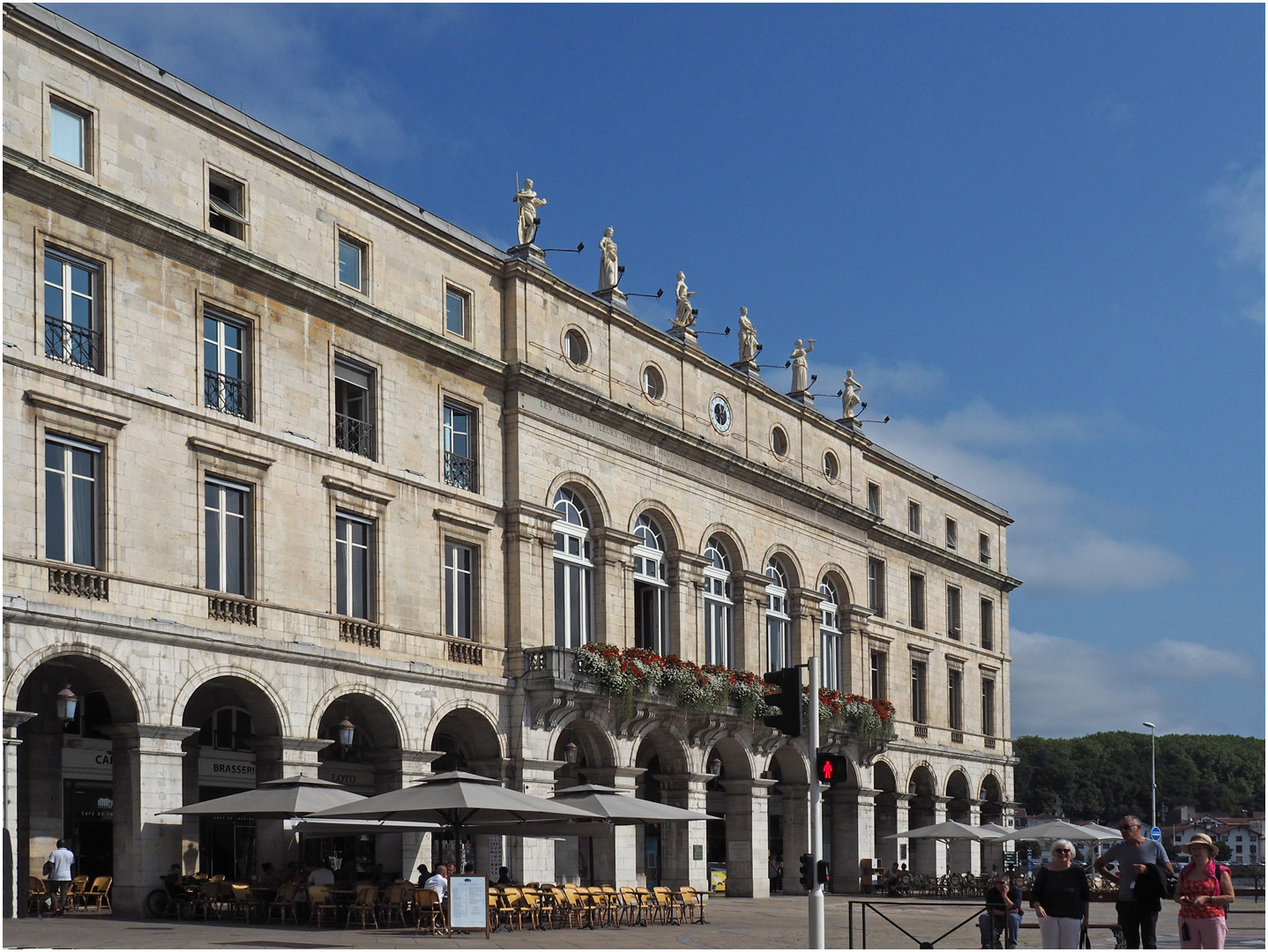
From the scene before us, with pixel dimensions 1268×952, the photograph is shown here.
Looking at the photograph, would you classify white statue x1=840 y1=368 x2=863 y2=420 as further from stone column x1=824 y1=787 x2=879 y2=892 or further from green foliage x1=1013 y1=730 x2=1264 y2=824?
green foliage x1=1013 y1=730 x2=1264 y2=824

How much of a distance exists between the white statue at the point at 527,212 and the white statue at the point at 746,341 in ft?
34.9

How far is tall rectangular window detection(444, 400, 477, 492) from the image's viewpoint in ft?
119

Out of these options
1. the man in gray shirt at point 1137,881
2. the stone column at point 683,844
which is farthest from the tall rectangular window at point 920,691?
the man in gray shirt at point 1137,881

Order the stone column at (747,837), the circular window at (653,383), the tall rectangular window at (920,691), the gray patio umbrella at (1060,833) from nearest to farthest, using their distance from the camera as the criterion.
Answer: the circular window at (653,383) < the gray patio umbrella at (1060,833) < the stone column at (747,837) < the tall rectangular window at (920,691)

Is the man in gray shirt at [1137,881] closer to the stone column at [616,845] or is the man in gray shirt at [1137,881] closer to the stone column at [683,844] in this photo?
the stone column at [616,845]

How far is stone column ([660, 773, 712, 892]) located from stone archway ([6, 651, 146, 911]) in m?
14.9

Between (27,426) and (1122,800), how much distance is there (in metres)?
128

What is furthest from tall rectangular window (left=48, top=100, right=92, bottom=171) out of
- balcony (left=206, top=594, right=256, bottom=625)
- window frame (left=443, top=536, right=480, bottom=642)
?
window frame (left=443, top=536, right=480, bottom=642)

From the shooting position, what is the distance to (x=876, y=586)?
55.3 meters

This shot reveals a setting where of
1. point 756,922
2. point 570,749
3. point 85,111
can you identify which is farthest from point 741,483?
point 85,111

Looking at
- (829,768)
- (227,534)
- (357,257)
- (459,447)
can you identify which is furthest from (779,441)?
(829,768)

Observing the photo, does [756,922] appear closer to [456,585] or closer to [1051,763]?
[456,585]

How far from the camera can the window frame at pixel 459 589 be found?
35.9m

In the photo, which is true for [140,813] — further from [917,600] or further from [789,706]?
[917,600]
